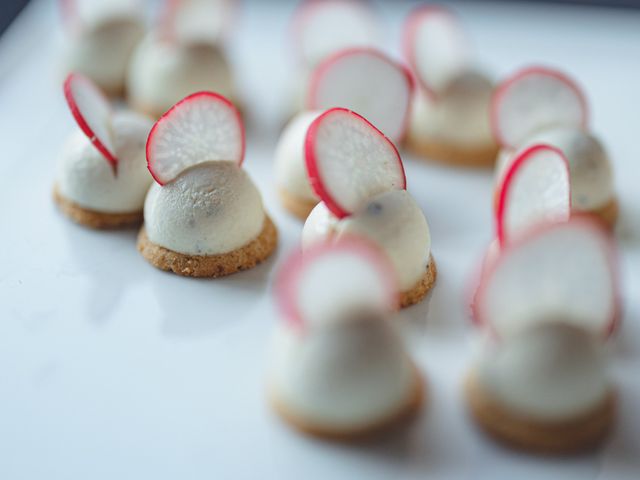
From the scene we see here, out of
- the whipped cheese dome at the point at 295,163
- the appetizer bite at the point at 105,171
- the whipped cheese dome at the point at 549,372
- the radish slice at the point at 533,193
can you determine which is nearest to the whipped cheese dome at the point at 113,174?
the appetizer bite at the point at 105,171

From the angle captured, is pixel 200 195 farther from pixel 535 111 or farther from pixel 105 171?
pixel 535 111

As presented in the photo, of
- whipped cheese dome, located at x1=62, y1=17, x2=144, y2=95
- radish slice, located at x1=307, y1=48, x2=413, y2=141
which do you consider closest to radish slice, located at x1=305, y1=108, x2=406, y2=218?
radish slice, located at x1=307, y1=48, x2=413, y2=141

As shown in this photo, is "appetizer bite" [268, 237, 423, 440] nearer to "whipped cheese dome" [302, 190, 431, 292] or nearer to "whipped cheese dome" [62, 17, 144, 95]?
"whipped cheese dome" [302, 190, 431, 292]

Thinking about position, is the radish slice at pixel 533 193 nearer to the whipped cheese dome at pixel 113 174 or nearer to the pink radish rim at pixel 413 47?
the pink radish rim at pixel 413 47

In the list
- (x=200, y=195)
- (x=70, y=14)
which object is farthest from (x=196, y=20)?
(x=200, y=195)

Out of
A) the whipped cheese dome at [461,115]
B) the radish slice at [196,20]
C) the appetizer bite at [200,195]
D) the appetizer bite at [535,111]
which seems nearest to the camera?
the appetizer bite at [200,195]

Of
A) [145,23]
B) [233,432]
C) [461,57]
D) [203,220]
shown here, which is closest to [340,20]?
[461,57]
